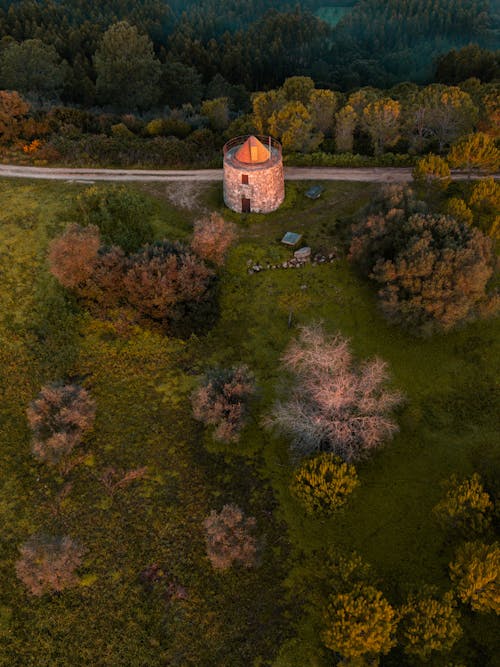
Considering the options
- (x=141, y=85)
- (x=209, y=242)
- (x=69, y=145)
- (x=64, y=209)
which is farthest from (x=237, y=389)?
(x=141, y=85)

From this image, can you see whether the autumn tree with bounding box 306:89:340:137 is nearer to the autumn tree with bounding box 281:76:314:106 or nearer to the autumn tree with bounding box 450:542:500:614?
the autumn tree with bounding box 281:76:314:106

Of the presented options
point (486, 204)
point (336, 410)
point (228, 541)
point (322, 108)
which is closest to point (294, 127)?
point (322, 108)

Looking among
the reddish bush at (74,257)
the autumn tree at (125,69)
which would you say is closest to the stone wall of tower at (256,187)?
the reddish bush at (74,257)

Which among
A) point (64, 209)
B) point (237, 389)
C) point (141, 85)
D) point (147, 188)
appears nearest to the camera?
point (237, 389)

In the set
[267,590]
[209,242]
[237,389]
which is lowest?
[267,590]

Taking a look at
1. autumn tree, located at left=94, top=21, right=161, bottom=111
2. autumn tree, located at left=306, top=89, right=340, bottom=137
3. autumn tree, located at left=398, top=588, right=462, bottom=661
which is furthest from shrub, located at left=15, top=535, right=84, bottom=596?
autumn tree, located at left=94, top=21, right=161, bottom=111

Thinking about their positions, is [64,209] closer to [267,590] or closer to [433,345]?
[433,345]
